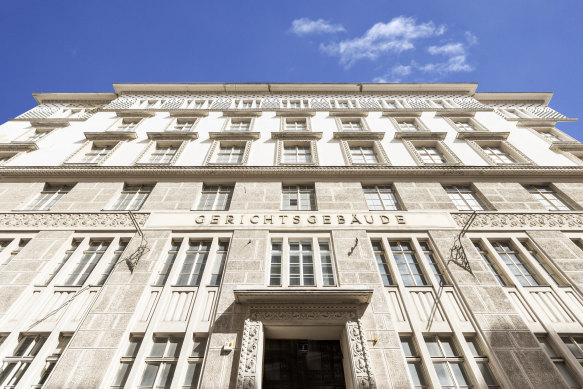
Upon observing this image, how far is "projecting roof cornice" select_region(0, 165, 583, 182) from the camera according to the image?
1545 centimetres

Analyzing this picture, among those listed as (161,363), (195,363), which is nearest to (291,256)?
(195,363)

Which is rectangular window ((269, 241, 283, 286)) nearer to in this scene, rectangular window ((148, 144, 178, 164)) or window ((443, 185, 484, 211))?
window ((443, 185, 484, 211))

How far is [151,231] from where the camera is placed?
12.5 m

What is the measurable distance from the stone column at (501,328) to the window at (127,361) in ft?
35.2

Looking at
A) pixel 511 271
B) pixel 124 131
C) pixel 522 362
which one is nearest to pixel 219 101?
pixel 124 131

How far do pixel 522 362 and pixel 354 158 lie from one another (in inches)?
474

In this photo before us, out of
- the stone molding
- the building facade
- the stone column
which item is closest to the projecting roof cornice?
the building facade

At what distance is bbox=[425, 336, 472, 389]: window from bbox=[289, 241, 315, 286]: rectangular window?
428cm

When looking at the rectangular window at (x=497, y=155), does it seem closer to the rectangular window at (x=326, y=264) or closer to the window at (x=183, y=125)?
the rectangular window at (x=326, y=264)

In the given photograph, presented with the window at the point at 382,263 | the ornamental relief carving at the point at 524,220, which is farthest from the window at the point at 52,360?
the ornamental relief carving at the point at 524,220

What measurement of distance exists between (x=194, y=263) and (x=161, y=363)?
3718 millimetres

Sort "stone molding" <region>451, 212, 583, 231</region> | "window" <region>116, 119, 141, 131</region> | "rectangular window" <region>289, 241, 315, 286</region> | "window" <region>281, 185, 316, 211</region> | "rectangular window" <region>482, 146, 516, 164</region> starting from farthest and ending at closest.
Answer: "window" <region>116, 119, 141, 131</region> < "rectangular window" <region>482, 146, 516, 164</region> < "window" <region>281, 185, 316, 211</region> < "stone molding" <region>451, 212, 583, 231</region> < "rectangular window" <region>289, 241, 315, 286</region>

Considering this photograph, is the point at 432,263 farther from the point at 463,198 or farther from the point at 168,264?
the point at 168,264

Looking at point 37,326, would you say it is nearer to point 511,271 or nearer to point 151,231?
point 151,231
